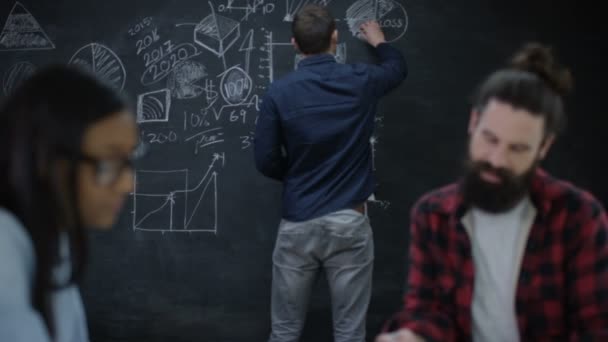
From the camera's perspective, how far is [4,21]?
420 cm

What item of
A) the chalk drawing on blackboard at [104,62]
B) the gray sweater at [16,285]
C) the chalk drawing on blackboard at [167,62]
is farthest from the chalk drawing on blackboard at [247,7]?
the gray sweater at [16,285]

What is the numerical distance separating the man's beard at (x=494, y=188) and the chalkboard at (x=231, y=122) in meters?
1.85

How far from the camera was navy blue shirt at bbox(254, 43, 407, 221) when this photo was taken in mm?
3268

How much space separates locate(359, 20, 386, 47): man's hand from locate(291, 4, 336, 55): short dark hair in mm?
459

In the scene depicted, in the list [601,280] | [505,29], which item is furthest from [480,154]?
[505,29]

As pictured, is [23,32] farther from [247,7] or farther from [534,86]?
[534,86]

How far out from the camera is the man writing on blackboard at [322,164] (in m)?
3.28

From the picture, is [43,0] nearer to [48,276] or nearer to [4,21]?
[4,21]

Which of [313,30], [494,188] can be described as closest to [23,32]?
[313,30]

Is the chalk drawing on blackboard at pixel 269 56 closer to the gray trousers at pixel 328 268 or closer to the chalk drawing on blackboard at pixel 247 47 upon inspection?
the chalk drawing on blackboard at pixel 247 47

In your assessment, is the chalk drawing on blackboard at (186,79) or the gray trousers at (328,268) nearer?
the gray trousers at (328,268)

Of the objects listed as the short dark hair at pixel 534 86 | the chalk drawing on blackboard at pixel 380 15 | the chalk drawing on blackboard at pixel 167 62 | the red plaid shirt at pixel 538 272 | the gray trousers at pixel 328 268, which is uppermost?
the chalk drawing on blackboard at pixel 380 15

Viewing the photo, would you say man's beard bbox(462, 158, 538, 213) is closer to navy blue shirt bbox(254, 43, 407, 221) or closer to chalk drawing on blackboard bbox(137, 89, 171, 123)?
navy blue shirt bbox(254, 43, 407, 221)

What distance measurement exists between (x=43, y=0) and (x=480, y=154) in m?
3.12
